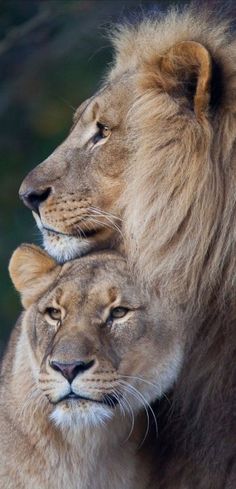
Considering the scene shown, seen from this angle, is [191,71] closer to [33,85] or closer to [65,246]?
[65,246]

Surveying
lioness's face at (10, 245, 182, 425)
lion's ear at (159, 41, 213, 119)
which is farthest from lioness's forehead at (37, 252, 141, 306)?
lion's ear at (159, 41, 213, 119)

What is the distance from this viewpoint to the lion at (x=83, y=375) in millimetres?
3645

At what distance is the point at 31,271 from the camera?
4211mm

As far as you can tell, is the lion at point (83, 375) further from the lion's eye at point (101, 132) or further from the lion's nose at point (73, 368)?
the lion's eye at point (101, 132)

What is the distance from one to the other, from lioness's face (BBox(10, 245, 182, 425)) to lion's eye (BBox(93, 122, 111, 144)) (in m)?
0.34

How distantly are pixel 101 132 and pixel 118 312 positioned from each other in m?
0.55

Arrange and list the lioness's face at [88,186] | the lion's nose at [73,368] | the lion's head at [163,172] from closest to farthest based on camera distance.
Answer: the lion's nose at [73,368] → the lion's head at [163,172] → the lioness's face at [88,186]

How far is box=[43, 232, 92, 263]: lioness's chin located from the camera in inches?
153

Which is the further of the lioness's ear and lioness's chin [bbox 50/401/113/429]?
the lioness's ear

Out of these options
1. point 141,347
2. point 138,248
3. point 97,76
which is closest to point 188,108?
point 138,248

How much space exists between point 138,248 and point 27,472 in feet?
2.47

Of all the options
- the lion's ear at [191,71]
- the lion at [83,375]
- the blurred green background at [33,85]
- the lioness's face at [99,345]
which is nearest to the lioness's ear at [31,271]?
the lion at [83,375]

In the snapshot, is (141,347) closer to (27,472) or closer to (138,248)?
(138,248)

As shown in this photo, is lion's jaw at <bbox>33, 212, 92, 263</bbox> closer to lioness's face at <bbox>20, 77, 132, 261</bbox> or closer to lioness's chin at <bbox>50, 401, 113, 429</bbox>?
lioness's face at <bbox>20, 77, 132, 261</bbox>
